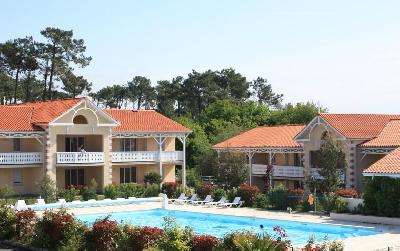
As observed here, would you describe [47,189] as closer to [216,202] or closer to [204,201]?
[204,201]

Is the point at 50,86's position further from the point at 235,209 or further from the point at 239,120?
the point at 235,209

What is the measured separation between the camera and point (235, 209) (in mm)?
36844

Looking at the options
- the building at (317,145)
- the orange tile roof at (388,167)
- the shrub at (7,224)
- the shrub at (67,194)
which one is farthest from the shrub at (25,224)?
the building at (317,145)

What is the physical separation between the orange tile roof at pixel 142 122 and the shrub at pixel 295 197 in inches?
663

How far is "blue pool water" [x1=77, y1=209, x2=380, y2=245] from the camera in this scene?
28.1 metres

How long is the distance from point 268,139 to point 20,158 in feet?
60.1

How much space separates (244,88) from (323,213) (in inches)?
2806

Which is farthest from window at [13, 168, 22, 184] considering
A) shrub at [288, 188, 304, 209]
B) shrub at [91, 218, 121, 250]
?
shrub at [91, 218, 121, 250]

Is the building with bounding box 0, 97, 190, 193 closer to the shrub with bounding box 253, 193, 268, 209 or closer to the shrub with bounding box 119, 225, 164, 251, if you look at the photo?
the shrub with bounding box 253, 193, 268, 209

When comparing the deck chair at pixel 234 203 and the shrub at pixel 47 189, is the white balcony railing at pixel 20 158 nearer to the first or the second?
the shrub at pixel 47 189

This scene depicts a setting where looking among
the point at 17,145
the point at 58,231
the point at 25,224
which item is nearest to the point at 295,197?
the point at 25,224

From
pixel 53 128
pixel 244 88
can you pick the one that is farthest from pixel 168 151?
pixel 244 88

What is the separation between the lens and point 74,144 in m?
48.2

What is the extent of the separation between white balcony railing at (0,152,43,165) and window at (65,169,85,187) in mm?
3334
